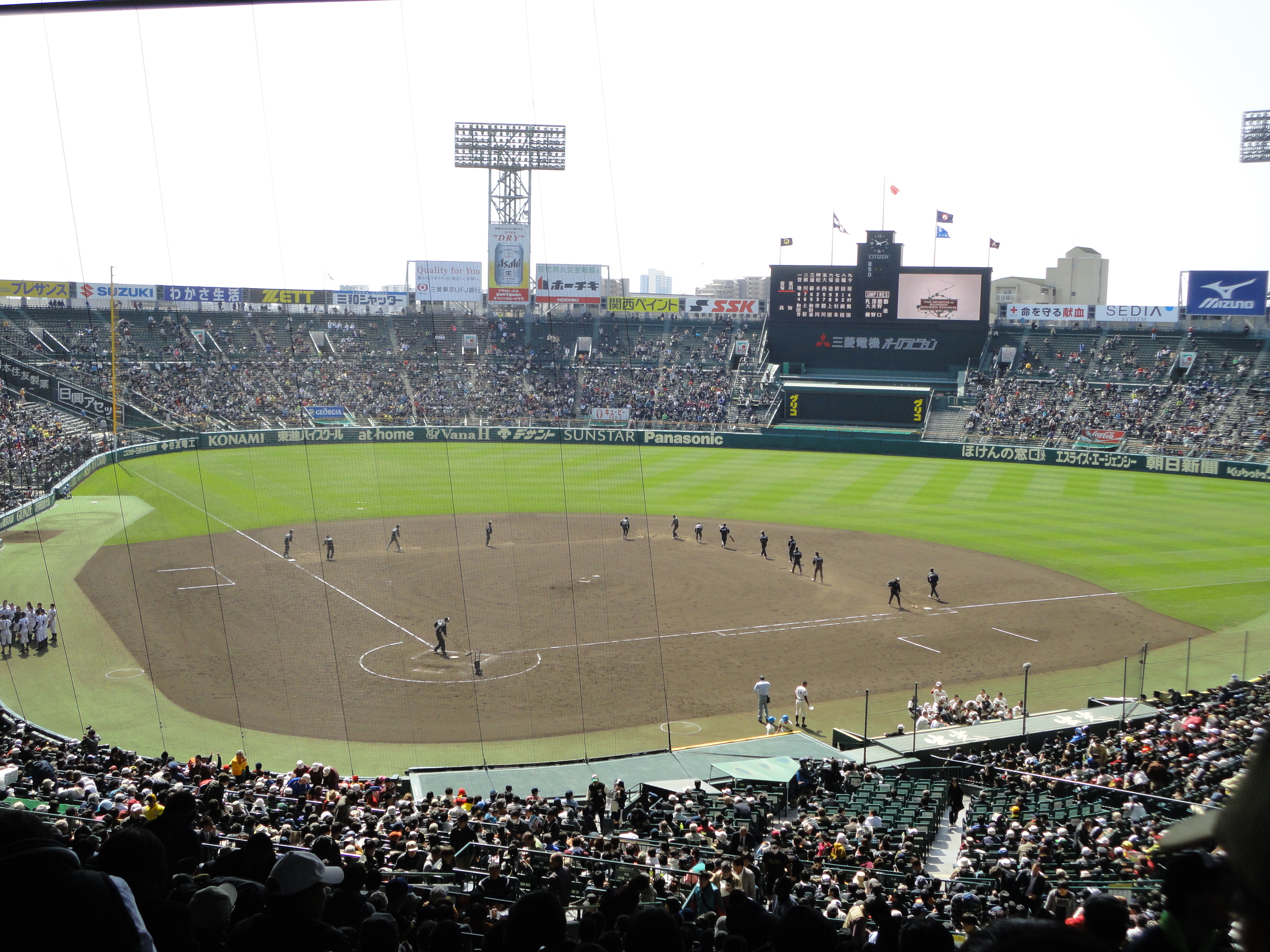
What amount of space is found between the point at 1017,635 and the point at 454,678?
16.3 meters

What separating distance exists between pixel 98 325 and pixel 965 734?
72.7 meters

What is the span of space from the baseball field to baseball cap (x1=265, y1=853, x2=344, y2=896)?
1593 cm

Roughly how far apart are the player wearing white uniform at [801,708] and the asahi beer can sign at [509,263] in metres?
71.1

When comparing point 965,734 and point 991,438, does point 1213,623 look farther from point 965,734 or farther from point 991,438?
point 991,438

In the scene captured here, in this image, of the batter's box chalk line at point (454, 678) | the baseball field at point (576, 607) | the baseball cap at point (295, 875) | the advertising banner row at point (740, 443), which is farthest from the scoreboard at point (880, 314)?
the baseball cap at point (295, 875)

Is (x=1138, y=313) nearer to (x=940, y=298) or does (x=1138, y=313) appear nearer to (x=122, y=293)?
(x=940, y=298)

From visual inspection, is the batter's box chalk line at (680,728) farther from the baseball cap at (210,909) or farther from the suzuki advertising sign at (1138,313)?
the suzuki advertising sign at (1138,313)

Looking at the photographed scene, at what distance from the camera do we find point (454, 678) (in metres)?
23.9

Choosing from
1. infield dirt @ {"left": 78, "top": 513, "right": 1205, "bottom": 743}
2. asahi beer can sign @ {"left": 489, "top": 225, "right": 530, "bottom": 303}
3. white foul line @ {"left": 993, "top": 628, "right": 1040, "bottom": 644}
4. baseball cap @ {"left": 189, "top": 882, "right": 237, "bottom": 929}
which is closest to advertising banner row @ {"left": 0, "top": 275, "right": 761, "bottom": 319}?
asahi beer can sign @ {"left": 489, "top": 225, "right": 530, "bottom": 303}

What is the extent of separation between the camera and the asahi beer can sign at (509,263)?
287ft

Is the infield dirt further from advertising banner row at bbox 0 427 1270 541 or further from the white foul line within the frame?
advertising banner row at bbox 0 427 1270 541

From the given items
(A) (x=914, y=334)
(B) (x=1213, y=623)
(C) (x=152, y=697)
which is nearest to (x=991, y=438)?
(A) (x=914, y=334)

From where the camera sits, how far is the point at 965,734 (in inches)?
778

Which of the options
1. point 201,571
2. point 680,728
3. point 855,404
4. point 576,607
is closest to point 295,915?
point 680,728
